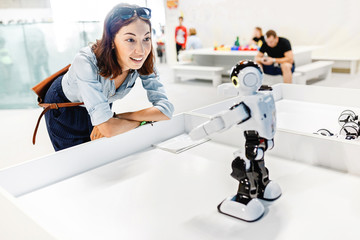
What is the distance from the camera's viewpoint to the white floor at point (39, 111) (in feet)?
10.7

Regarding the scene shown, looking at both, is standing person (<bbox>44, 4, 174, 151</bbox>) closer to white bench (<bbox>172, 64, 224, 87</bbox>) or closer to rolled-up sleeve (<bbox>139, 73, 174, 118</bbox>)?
rolled-up sleeve (<bbox>139, 73, 174, 118</bbox>)

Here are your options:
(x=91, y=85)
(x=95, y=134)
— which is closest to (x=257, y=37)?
(x=95, y=134)

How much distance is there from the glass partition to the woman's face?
379cm

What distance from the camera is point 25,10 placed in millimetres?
6180

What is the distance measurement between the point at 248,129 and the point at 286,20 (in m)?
6.54

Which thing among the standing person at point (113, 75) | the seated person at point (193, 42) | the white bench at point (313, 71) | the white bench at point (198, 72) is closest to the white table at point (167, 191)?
the standing person at point (113, 75)

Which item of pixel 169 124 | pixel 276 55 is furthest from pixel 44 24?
pixel 169 124

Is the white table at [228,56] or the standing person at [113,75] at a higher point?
the standing person at [113,75]

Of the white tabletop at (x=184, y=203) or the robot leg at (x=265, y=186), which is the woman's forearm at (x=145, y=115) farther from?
the robot leg at (x=265, y=186)

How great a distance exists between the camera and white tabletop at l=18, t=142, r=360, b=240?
1019 millimetres

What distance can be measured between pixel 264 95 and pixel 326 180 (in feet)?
1.56

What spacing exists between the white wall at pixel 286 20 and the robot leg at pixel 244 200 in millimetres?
6162

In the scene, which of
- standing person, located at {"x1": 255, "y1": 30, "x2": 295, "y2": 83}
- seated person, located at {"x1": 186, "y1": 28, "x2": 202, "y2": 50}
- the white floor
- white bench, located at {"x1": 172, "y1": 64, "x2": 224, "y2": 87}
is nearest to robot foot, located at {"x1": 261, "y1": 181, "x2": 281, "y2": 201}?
the white floor

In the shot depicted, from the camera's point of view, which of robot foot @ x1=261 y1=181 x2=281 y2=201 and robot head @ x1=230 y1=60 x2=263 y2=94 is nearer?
robot head @ x1=230 y1=60 x2=263 y2=94
